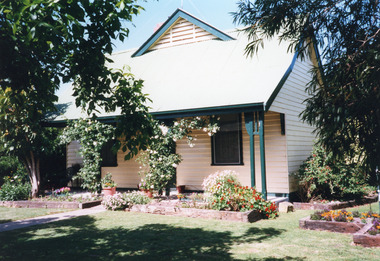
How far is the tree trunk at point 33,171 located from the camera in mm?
12599

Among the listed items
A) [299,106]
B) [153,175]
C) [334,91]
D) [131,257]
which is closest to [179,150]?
[153,175]

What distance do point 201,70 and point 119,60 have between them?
237 inches

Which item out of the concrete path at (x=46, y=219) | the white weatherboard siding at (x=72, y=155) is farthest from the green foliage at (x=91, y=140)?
the white weatherboard siding at (x=72, y=155)

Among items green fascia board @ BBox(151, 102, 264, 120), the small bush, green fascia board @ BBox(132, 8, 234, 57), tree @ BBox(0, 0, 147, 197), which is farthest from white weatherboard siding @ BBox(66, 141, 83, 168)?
tree @ BBox(0, 0, 147, 197)

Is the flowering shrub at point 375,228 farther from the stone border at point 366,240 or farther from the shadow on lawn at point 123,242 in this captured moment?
the shadow on lawn at point 123,242

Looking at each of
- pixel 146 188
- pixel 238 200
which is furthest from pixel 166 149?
pixel 238 200

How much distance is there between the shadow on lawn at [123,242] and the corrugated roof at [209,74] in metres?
4.34

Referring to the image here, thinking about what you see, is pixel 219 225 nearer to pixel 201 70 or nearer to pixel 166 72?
pixel 201 70

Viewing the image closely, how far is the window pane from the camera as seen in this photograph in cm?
1229

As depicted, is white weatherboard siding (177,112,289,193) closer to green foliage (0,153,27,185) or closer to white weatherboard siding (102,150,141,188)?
white weatherboard siding (102,150,141,188)

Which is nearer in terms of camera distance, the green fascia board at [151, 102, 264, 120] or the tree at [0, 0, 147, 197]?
the tree at [0, 0, 147, 197]

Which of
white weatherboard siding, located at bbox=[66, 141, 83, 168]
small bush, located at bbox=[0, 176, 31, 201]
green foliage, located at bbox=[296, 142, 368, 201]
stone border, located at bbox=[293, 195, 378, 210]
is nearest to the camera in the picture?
stone border, located at bbox=[293, 195, 378, 210]

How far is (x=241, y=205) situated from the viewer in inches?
350

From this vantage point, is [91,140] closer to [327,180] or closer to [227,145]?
[227,145]
